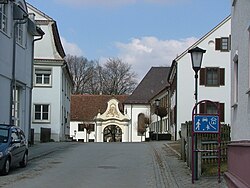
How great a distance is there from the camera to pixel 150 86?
285ft

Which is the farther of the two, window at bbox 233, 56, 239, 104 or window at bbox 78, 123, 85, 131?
window at bbox 78, 123, 85, 131

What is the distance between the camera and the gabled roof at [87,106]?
83.2m

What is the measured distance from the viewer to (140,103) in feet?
273

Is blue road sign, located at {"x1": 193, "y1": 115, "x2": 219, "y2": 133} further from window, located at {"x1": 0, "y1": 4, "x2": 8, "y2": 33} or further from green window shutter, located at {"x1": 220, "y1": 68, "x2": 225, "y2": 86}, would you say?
green window shutter, located at {"x1": 220, "y1": 68, "x2": 225, "y2": 86}

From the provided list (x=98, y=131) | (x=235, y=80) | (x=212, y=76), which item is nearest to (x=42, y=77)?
(x=212, y=76)

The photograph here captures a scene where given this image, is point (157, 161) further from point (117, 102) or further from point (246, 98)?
point (117, 102)

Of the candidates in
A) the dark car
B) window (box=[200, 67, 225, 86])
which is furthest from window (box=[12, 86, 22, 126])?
window (box=[200, 67, 225, 86])

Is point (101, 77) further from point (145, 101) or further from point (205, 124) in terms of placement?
point (205, 124)

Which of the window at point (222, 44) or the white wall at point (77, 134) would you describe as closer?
the window at point (222, 44)

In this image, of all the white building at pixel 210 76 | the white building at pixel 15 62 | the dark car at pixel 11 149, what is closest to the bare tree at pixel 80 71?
the white building at pixel 210 76

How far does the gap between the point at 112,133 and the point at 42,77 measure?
3269 cm

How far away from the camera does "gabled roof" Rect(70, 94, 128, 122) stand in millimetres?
83250

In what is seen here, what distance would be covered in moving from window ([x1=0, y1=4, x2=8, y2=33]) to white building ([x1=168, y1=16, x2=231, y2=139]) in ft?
85.4

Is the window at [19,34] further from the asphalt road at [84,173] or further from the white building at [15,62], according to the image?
the asphalt road at [84,173]
